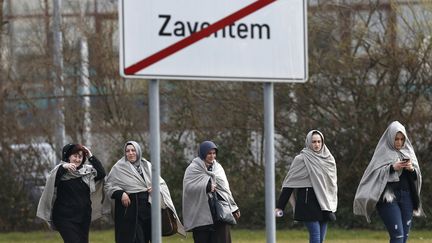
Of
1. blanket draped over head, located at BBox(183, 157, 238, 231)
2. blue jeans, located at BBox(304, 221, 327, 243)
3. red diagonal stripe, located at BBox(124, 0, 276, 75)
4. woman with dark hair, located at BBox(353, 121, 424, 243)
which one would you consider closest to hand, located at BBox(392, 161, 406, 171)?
woman with dark hair, located at BBox(353, 121, 424, 243)

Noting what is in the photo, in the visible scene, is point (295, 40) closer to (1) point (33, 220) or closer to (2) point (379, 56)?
(2) point (379, 56)

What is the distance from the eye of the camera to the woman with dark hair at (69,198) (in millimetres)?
14680

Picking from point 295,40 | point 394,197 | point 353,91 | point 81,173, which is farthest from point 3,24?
point 295,40

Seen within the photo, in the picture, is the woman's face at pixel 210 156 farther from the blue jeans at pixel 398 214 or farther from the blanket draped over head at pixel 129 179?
the blue jeans at pixel 398 214

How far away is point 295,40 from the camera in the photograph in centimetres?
645

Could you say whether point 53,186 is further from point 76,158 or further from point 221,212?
point 221,212

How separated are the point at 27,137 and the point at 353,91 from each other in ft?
23.3

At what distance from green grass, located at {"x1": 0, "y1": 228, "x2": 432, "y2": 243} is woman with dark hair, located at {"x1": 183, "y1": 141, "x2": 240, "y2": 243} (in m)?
6.45

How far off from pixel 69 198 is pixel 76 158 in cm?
51

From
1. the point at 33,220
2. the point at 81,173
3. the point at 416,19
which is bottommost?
the point at 33,220

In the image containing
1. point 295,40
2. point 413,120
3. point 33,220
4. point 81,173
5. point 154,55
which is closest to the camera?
point 154,55

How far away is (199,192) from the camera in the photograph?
14820 millimetres

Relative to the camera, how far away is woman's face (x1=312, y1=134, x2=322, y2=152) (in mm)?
15203

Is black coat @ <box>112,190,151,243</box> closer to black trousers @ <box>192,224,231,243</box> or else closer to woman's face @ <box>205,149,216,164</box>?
black trousers @ <box>192,224,231,243</box>
